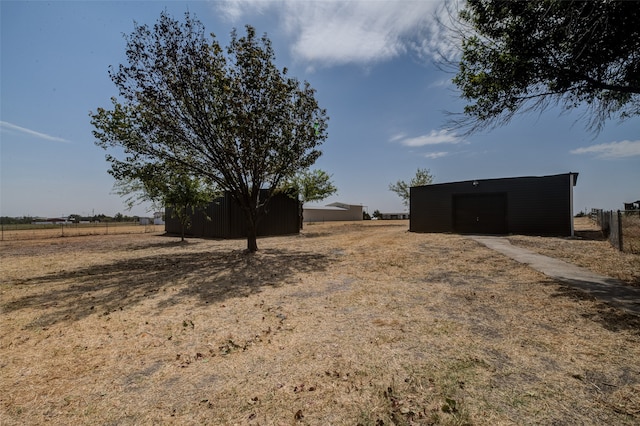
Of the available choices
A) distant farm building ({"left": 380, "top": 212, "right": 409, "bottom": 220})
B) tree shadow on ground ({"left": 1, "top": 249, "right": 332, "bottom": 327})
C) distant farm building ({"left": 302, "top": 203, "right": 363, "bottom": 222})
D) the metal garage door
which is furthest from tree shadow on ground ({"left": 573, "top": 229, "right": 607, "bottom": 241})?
distant farm building ({"left": 380, "top": 212, "right": 409, "bottom": 220})

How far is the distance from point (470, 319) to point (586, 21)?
5.83m

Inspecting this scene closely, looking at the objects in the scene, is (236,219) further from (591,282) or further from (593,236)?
(593,236)

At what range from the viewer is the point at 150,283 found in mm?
7375

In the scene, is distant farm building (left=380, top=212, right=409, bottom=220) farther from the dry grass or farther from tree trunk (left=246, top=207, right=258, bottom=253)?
tree trunk (left=246, top=207, right=258, bottom=253)

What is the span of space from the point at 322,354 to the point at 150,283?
5.97 meters

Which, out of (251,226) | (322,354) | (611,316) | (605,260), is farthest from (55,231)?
(605,260)

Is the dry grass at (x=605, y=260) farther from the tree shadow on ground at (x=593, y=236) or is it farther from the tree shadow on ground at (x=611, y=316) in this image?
the tree shadow on ground at (x=593, y=236)

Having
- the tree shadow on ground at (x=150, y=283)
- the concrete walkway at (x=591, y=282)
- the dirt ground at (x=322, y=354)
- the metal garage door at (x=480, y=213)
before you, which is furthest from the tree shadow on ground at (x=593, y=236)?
the tree shadow on ground at (x=150, y=283)

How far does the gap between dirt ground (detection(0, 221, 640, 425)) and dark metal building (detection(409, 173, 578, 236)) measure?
12.6 metres

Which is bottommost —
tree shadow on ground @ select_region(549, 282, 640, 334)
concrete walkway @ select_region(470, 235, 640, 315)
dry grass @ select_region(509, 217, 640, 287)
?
tree shadow on ground @ select_region(549, 282, 640, 334)

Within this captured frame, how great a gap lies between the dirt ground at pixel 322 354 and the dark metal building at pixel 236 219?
14.0 metres

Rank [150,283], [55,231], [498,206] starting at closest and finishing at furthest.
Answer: [150,283] → [498,206] → [55,231]

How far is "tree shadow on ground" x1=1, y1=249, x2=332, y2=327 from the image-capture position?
552 cm

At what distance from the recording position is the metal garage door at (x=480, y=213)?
63.0ft
